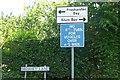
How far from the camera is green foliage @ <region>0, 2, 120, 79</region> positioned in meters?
9.72

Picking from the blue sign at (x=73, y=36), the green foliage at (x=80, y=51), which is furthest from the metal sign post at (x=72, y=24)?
the green foliage at (x=80, y=51)

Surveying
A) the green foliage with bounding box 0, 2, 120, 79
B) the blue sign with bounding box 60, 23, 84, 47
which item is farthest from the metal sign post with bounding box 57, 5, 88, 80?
the green foliage with bounding box 0, 2, 120, 79

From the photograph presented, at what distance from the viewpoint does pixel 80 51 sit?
9.99m

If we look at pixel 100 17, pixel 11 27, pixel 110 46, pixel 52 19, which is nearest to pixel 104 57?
pixel 110 46

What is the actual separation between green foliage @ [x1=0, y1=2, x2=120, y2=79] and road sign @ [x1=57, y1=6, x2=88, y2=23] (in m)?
3.67

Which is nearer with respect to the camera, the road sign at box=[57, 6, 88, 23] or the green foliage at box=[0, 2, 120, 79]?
the road sign at box=[57, 6, 88, 23]

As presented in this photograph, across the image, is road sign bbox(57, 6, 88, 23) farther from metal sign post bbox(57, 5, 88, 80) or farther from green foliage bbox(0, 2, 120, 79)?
green foliage bbox(0, 2, 120, 79)

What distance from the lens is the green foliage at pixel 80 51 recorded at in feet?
31.9

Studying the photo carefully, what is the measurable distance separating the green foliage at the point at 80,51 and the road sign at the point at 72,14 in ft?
12.1

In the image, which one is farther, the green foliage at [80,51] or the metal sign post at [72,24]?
the green foliage at [80,51]

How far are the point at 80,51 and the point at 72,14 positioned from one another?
14.0ft

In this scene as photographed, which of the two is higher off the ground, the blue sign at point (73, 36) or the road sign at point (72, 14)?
the road sign at point (72, 14)

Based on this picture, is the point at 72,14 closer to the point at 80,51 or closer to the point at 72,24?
the point at 72,24

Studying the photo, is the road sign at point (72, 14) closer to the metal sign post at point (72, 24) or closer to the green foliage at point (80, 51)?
the metal sign post at point (72, 24)
